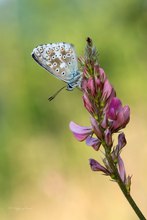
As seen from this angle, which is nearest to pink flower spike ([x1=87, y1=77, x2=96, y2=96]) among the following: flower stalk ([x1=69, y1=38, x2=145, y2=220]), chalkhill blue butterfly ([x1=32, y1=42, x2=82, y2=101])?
flower stalk ([x1=69, y1=38, x2=145, y2=220])

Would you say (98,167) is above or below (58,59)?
below

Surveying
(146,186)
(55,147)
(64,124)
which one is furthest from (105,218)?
(64,124)

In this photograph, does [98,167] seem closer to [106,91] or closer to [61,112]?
[106,91]

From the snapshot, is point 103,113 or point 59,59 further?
point 59,59

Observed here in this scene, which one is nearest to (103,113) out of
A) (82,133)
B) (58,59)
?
(82,133)

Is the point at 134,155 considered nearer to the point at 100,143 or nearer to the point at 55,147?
the point at 55,147

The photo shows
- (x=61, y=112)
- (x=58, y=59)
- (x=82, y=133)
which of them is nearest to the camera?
(x=82, y=133)

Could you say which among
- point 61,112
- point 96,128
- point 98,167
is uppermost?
point 96,128

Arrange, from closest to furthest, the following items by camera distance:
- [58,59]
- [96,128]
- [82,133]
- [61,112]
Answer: [96,128]
[82,133]
[58,59]
[61,112]

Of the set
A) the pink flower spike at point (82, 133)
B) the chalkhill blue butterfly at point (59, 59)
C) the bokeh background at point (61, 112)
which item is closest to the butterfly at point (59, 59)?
the chalkhill blue butterfly at point (59, 59)
